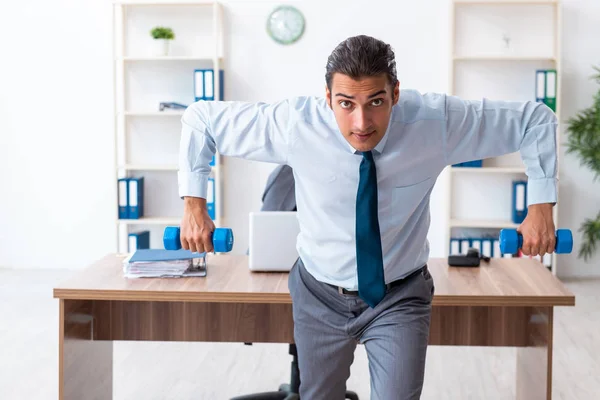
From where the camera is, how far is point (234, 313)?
2.86 m

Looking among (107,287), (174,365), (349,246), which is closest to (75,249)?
(174,365)

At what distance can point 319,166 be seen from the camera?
201 centimetres

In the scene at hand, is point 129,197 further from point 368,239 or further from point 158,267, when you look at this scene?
point 368,239

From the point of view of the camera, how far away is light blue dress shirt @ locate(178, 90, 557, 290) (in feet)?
6.50

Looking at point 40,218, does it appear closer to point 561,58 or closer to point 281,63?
point 281,63

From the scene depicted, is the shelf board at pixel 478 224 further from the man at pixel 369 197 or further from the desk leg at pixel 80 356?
the man at pixel 369 197

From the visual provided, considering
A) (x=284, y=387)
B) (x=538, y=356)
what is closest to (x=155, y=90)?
(x=284, y=387)

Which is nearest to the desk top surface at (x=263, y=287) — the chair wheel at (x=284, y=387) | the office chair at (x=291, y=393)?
the office chair at (x=291, y=393)

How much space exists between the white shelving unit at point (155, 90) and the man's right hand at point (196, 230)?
364 cm

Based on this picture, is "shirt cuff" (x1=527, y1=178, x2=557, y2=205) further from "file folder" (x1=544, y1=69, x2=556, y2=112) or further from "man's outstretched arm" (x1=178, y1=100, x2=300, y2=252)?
"file folder" (x1=544, y1=69, x2=556, y2=112)

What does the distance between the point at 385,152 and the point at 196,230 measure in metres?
0.52

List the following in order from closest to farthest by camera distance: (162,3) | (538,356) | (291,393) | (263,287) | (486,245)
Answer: (263,287) → (538,356) → (291,393) → (486,245) → (162,3)

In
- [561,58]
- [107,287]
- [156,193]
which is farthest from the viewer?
[156,193]

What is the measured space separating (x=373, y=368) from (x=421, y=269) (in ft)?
1.00
